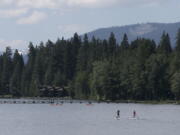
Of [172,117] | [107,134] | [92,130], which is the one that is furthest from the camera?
[172,117]

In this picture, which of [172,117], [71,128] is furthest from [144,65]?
[71,128]

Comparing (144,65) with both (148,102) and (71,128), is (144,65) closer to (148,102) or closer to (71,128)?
(148,102)

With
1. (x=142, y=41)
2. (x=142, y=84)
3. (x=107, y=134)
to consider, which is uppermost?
(x=142, y=41)

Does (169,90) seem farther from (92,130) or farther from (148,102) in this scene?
(92,130)

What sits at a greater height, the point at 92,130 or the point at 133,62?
the point at 133,62

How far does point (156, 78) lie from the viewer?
577 ft

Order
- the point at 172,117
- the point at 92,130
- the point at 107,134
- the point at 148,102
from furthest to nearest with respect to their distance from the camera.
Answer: the point at 148,102 → the point at 172,117 → the point at 92,130 → the point at 107,134

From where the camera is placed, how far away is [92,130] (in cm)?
8556

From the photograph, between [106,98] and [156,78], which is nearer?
[156,78]

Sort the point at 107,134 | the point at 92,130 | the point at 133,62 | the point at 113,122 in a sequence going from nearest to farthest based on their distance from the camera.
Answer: the point at 107,134 → the point at 92,130 → the point at 113,122 → the point at 133,62

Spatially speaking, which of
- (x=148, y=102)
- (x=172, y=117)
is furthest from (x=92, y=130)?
(x=148, y=102)

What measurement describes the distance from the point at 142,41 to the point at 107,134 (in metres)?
116

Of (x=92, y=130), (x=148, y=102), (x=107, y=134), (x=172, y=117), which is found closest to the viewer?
(x=107, y=134)

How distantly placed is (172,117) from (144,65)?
71.0 meters
